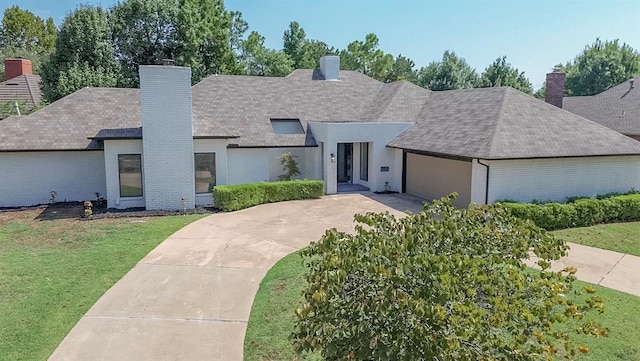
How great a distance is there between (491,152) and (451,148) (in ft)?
6.71

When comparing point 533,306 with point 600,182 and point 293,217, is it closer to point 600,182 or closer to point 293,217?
point 293,217

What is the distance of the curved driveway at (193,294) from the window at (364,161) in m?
7.07

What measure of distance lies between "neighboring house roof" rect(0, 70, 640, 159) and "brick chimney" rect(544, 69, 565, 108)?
763 centimetres

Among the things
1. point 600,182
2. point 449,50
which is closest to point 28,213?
point 600,182

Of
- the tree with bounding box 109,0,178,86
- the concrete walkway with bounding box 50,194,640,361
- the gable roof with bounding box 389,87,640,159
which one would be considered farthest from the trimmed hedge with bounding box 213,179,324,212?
the tree with bounding box 109,0,178,86

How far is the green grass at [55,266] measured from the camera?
6.97 metres

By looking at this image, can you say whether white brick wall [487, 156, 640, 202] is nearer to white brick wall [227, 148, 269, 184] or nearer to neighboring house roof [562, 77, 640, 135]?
neighboring house roof [562, 77, 640, 135]

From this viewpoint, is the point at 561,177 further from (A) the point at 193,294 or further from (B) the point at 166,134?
(B) the point at 166,134

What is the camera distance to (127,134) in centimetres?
1652

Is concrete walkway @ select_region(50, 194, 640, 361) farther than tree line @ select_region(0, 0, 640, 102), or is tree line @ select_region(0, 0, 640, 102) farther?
tree line @ select_region(0, 0, 640, 102)

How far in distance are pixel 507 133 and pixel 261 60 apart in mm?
34085

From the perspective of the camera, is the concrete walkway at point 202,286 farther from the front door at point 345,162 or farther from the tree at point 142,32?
the tree at point 142,32

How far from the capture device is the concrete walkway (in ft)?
21.8

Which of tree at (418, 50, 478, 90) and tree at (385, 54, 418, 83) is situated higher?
Answer: tree at (385, 54, 418, 83)
